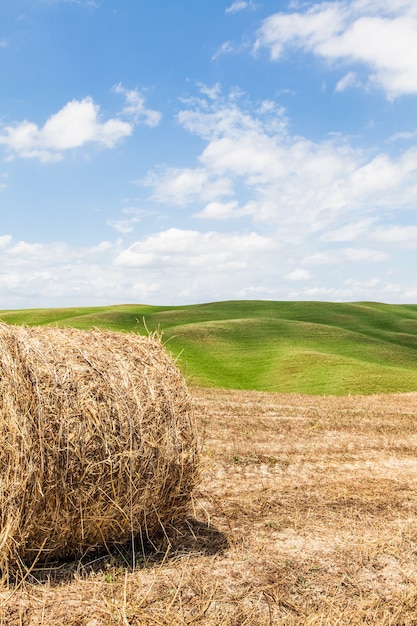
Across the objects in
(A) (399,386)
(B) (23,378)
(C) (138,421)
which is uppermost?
(B) (23,378)

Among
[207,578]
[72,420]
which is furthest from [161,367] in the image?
[207,578]

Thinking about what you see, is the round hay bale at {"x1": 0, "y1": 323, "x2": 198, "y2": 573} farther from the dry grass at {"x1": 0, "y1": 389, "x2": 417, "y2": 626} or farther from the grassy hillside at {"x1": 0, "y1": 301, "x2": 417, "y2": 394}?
the grassy hillside at {"x1": 0, "y1": 301, "x2": 417, "y2": 394}

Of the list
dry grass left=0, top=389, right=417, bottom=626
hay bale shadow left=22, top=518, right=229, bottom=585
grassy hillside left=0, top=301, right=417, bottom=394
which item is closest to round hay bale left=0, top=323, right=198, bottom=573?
hay bale shadow left=22, top=518, right=229, bottom=585

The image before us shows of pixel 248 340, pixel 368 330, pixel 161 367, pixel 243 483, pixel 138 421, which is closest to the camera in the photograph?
pixel 138 421

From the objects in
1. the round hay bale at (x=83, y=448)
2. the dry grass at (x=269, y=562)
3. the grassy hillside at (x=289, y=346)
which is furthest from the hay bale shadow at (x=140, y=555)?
the grassy hillside at (x=289, y=346)

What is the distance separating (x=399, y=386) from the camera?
3177 centimetres

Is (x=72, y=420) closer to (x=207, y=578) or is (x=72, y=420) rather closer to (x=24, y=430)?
(x=24, y=430)

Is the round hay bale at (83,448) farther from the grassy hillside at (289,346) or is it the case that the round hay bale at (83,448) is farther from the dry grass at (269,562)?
the grassy hillside at (289,346)

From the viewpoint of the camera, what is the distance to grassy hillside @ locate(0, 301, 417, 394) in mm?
33125

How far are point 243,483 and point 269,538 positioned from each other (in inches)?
112

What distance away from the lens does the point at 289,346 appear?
45.4 meters

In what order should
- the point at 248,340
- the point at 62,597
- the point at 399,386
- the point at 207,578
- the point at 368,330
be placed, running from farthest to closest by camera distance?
the point at 368,330 → the point at 248,340 → the point at 399,386 → the point at 207,578 → the point at 62,597

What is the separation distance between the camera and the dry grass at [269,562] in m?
5.97

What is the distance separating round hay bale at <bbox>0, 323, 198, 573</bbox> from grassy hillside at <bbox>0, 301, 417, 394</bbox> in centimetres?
1039
